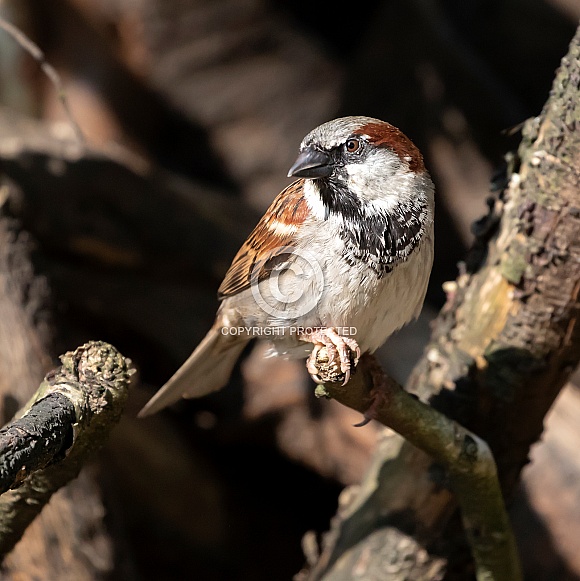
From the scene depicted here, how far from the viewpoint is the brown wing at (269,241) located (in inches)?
89.6

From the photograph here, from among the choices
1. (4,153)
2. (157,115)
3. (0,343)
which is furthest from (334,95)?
(0,343)

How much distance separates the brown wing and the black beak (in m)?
0.15

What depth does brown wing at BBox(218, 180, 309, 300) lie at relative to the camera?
2.28 meters

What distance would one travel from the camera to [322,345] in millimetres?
2098

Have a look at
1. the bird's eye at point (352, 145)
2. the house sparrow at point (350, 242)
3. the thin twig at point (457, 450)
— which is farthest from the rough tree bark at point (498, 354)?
the bird's eye at point (352, 145)

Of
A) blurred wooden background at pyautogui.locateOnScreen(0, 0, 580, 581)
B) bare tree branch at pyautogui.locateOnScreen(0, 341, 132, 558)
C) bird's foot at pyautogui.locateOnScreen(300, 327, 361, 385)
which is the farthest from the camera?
blurred wooden background at pyautogui.locateOnScreen(0, 0, 580, 581)

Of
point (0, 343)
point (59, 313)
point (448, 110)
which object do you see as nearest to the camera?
point (0, 343)

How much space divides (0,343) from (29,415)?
1.28 m

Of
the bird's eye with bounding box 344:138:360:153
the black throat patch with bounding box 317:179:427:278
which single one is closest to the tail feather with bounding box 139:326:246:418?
the black throat patch with bounding box 317:179:427:278

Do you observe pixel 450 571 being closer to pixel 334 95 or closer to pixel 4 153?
pixel 4 153

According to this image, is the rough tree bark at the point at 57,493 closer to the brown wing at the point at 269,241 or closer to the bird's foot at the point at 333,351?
the brown wing at the point at 269,241

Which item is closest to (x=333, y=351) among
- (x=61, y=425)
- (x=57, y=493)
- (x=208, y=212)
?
(x=61, y=425)

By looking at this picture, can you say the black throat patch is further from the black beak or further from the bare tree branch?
the bare tree branch

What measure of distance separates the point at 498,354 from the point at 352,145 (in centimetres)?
74
